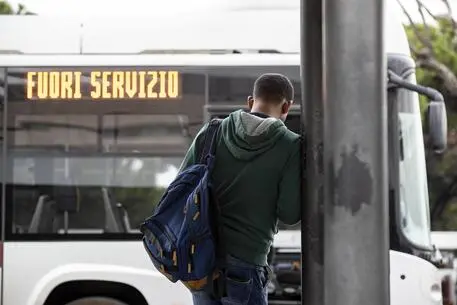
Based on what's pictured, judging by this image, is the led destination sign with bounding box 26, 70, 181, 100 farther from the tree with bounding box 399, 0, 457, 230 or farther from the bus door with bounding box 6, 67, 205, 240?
the tree with bounding box 399, 0, 457, 230

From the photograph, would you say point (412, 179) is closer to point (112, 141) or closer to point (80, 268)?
point (112, 141)

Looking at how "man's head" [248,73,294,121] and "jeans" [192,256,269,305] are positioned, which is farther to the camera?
"man's head" [248,73,294,121]

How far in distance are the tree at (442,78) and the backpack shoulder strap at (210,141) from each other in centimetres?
1340

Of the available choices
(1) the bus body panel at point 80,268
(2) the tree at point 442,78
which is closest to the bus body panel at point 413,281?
(1) the bus body panel at point 80,268

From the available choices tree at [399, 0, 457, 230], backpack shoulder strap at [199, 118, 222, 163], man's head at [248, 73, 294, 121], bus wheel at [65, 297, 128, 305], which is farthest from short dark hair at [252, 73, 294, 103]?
tree at [399, 0, 457, 230]

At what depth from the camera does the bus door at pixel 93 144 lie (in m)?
5.95

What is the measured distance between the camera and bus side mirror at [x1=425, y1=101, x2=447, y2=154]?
5.69 m

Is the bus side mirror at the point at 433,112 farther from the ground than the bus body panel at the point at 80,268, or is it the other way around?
the bus side mirror at the point at 433,112

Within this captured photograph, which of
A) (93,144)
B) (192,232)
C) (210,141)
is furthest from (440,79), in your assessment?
(192,232)

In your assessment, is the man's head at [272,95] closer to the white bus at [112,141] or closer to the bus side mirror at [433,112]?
the white bus at [112,141]

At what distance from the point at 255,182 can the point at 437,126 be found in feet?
10.6

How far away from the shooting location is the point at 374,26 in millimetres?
2574

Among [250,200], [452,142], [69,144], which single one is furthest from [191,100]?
[452,142]

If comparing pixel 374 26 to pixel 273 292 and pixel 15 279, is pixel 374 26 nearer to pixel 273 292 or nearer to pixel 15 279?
pixel 273 292
